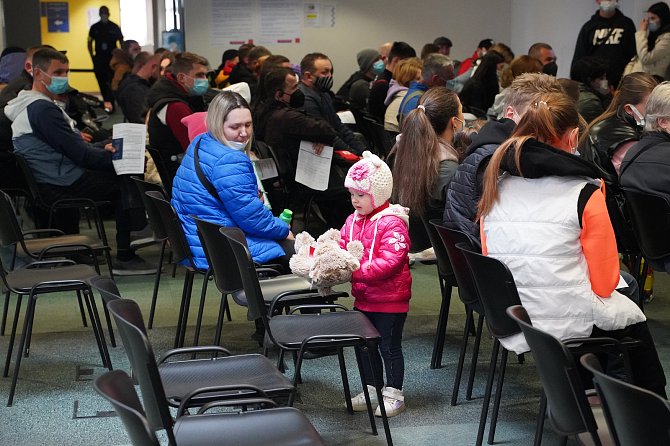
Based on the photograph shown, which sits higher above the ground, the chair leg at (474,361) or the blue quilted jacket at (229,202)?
the blue quilted jacket at (229,202)

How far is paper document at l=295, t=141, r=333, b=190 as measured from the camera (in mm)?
6910

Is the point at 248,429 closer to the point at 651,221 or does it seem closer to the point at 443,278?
the point at 443,278

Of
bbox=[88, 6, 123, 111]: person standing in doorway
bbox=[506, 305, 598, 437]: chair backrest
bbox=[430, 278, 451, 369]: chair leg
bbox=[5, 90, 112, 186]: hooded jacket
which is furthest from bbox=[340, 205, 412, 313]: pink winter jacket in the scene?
bbox=[88, 6, 123, 111]: person standing in doorway

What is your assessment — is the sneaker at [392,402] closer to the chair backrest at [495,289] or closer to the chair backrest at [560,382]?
the chair backrest at [495,289]

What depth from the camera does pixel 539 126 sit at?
343 cm

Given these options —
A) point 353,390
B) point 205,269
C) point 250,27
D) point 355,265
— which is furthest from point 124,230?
point 250,27

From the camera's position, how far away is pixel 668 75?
9195 millimetres

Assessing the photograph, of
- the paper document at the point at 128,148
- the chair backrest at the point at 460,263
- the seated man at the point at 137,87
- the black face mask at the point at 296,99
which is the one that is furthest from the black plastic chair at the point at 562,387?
the seated man at the point at 137,87

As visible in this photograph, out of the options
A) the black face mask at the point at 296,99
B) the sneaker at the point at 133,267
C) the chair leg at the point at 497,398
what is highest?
the black face mask at the point at 296,99

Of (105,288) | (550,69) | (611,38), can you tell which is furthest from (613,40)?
(105,288)

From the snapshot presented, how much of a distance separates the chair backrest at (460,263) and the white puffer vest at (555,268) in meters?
0.30

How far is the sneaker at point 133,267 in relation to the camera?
6.74 metres

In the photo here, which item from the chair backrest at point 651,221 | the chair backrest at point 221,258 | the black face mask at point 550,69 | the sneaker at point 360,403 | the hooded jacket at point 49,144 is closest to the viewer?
the chair backrest at point 221,258

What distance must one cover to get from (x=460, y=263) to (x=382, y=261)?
1.02 feet
